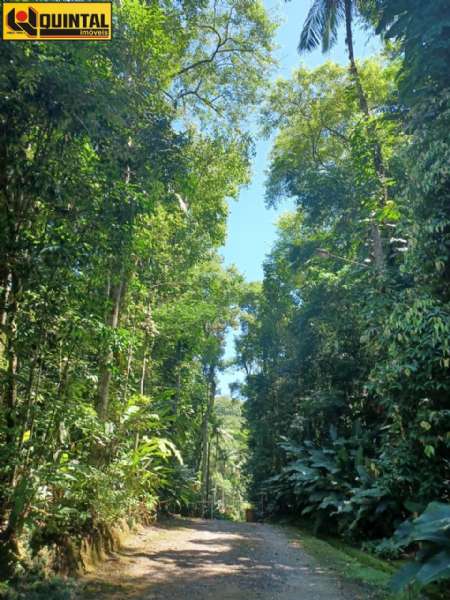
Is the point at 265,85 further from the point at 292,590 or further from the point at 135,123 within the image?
A: the point at 292,590

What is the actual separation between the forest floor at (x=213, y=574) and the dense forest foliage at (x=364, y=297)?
1.08 m

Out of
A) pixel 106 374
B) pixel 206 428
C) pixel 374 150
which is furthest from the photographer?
pixel 206 428

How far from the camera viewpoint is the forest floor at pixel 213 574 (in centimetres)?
462

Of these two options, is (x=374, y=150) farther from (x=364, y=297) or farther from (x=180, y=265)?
(x=180, y=265)

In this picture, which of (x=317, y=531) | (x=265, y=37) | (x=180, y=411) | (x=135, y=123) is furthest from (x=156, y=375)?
(x=265, y=37)

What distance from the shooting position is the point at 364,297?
25.2 ft

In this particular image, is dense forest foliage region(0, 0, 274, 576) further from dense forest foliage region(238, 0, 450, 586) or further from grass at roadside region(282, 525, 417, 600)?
dense forest foliage region(238, 0, 450, 586)

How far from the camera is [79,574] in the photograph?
4.78m

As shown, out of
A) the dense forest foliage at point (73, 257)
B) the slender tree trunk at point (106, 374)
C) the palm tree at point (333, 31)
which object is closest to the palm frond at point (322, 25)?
the palm tree at point (333, 31)

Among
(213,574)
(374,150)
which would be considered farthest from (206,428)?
(213,574)

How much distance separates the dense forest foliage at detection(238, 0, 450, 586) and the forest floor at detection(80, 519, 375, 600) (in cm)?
108

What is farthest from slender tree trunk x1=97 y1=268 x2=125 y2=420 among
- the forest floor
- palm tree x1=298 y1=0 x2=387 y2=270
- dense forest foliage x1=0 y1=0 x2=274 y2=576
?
palm tree x1=298 y1=0 x2=387 y2=270

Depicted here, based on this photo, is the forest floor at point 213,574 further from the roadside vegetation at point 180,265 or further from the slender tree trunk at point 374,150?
the slender tree trunk at point 374,150

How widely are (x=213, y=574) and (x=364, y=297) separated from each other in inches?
195
